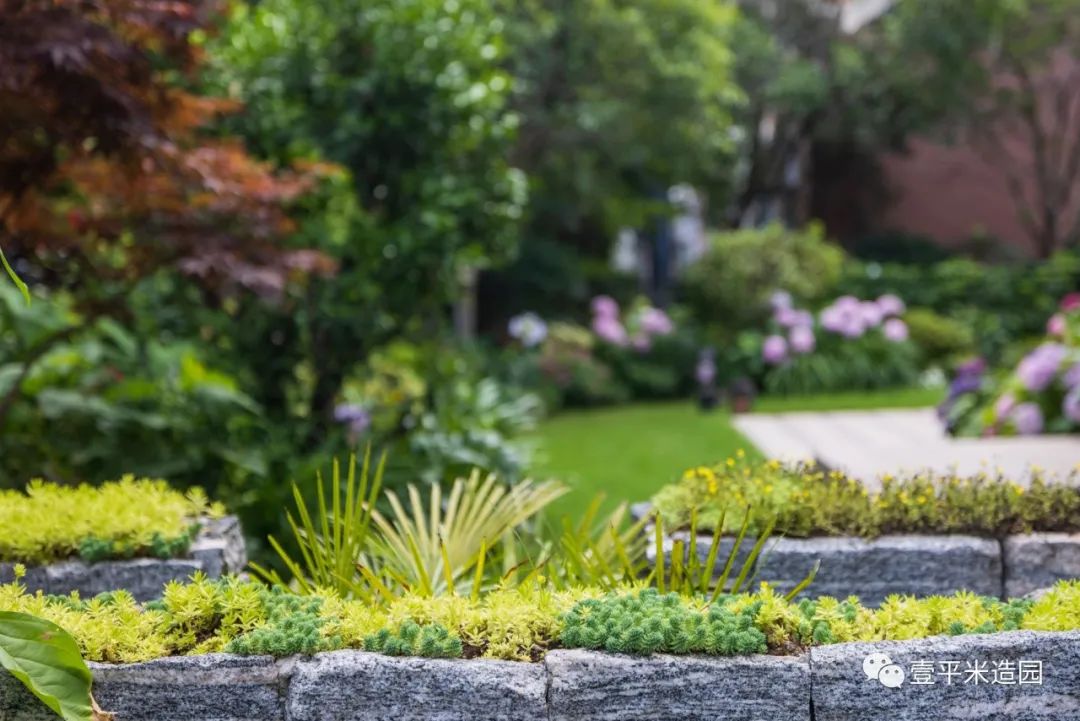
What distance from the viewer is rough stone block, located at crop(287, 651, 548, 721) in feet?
9.05

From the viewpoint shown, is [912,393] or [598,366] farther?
[598,366]

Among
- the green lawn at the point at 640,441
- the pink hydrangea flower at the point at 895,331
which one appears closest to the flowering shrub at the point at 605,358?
the green lawn at the point at 640,441

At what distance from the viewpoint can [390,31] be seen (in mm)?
6184

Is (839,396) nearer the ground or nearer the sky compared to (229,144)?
nearer the ground

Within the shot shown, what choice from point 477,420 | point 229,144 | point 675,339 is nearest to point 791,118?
point 675,339

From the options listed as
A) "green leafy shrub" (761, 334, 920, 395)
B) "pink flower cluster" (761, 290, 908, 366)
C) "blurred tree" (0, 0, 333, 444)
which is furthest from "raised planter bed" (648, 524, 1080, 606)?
"pink flower cluster" (761, 290, 908, 366)

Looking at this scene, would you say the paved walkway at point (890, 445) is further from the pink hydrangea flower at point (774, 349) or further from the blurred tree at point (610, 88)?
the blurred tree at point (610, 88)

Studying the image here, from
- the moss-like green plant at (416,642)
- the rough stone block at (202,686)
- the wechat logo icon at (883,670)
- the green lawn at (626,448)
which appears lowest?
the green lawn at (626,448)

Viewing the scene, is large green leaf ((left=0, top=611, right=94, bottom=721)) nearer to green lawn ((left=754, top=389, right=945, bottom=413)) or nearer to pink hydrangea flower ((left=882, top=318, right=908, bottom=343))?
green lawn ((left=754, top=389, right=945, bottom=413))

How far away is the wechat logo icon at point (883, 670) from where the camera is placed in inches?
108

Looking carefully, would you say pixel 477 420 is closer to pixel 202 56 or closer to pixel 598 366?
pixel 202 56

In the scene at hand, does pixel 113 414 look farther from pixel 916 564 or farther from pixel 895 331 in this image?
pixel 895 331

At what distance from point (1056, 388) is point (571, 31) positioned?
19.4 feet

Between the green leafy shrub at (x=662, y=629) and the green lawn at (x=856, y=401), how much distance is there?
8415mm
